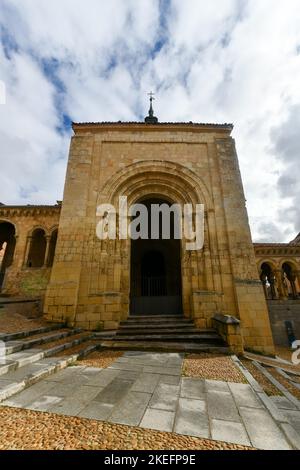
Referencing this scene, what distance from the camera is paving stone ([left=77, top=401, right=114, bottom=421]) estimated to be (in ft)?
7.21

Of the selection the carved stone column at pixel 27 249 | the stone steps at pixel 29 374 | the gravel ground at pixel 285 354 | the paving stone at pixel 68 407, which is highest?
the carved stone column at pixel 27 249

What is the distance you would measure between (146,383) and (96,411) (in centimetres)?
110

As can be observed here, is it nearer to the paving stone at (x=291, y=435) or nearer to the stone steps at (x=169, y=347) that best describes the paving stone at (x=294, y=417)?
the paving stone at (x=291, y=435)

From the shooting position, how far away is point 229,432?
2.02 m

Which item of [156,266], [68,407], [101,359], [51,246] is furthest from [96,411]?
[51,246]

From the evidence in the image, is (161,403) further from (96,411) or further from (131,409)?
(96,411)

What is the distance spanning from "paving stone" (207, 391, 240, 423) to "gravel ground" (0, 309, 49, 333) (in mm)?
4849

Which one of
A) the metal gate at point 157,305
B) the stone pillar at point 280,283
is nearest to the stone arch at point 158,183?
the metal gate at point 157,305

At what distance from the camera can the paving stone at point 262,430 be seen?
1.87m

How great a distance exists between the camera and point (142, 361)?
4.34m

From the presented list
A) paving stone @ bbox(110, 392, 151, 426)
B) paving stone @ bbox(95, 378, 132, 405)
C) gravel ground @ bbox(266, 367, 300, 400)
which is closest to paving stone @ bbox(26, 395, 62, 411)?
paving stone @ bbox(95, 378, 132, 405)

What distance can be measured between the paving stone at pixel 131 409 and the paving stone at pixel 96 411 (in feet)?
0.25

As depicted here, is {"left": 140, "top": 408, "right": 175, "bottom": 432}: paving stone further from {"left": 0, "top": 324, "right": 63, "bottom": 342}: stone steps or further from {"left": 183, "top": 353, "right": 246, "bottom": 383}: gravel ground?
{"left": 0, "top": 324, "right": 63, "bottom": 342}: stone steps
